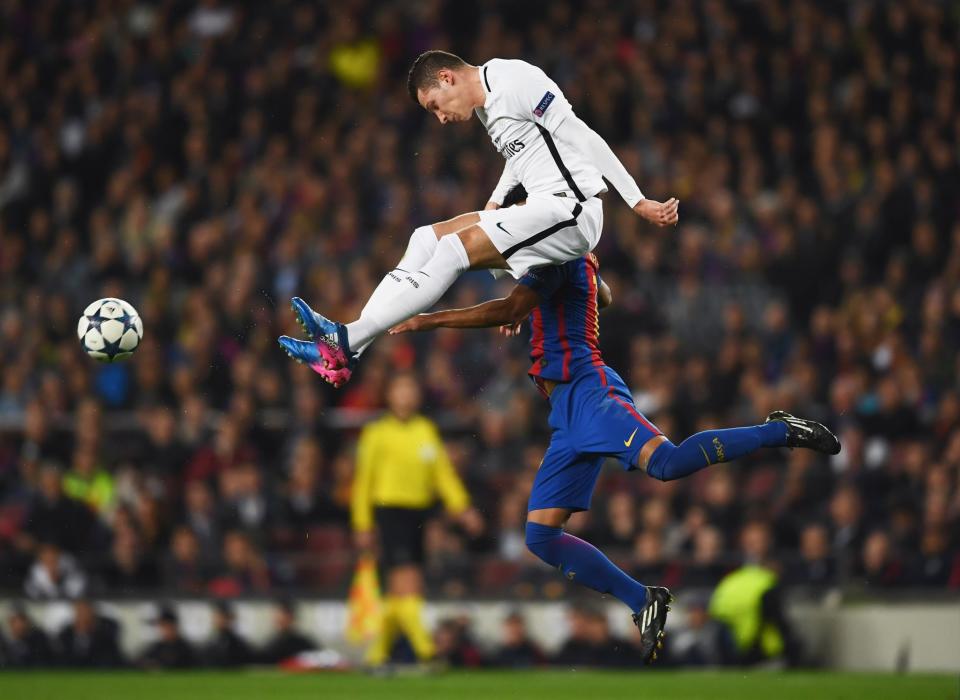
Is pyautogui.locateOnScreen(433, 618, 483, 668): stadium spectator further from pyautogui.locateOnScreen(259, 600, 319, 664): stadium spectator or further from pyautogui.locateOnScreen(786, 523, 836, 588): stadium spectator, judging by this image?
pyautogui.locateOnScreen(786, 523, 836, 588): stadium spectator

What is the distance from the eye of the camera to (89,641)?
12.8 meters

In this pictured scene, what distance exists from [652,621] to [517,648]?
14.9 ft

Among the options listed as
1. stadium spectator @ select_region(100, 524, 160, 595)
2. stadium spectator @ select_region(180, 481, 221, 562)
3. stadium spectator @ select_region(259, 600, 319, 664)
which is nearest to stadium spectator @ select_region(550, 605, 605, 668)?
stadium spectator @ select_region(259, 600, 319, 664)

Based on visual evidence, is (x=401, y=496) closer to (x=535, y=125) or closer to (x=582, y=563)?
(x=582, y=563)

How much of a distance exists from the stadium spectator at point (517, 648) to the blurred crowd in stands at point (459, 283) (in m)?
0.45

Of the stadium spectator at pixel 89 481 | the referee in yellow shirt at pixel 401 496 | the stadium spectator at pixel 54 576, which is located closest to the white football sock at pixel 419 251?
the referee in yellow shirt at pixel 401 496

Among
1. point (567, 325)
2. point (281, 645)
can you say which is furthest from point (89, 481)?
point (567, 325)

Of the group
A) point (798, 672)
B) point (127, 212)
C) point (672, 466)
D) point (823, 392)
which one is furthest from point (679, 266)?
point (672, 466)

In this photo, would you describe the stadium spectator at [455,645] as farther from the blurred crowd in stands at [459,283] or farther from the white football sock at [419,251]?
the white football sock at [419,251]

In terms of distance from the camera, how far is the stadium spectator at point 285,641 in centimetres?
1261

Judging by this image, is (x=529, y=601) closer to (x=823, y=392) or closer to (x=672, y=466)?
(x=823, y=392)

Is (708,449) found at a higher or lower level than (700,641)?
higher

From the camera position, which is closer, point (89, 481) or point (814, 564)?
point (814, 564)

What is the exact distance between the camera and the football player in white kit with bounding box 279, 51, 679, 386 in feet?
24.6
